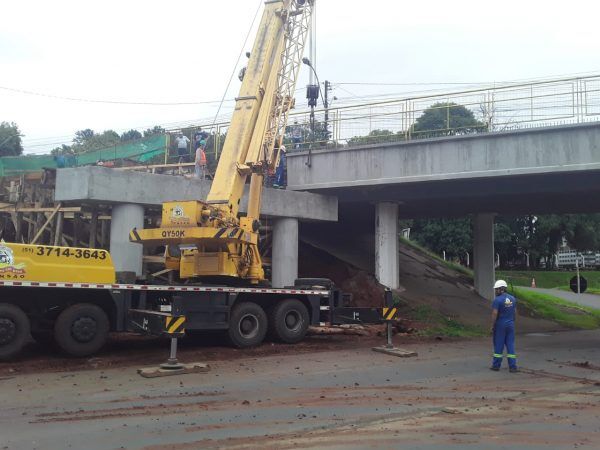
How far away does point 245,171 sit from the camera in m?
14.5

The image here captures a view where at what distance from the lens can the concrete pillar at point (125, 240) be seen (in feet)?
51.7

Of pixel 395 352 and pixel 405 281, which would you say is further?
pixel 405 281

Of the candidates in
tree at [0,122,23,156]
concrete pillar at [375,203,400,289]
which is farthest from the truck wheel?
tree at [0,122,23,156]

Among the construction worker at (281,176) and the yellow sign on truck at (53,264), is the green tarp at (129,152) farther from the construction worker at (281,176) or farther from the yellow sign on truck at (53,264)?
the yellow sign on truck at (53,264)

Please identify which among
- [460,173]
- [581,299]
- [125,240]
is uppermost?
[460,173]

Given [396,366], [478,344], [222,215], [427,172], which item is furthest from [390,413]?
[427,172]

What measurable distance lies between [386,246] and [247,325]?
332 inches

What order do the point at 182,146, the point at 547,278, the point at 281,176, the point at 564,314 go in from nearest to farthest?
the point at 281,176, the point at 182,146, the point at 564,314, the point at 547,278

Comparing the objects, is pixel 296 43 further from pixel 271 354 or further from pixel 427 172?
pixel 271 354

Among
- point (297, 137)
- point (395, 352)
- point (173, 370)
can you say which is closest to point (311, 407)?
point (173, 370)

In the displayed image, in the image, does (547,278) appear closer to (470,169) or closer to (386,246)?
(386,246)

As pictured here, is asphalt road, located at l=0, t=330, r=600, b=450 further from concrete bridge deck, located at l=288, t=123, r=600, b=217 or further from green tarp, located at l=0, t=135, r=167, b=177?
green tarp, located at l=0, t=135, r=167, b=177

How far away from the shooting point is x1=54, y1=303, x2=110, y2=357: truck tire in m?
11.1

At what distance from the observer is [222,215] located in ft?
43.7
